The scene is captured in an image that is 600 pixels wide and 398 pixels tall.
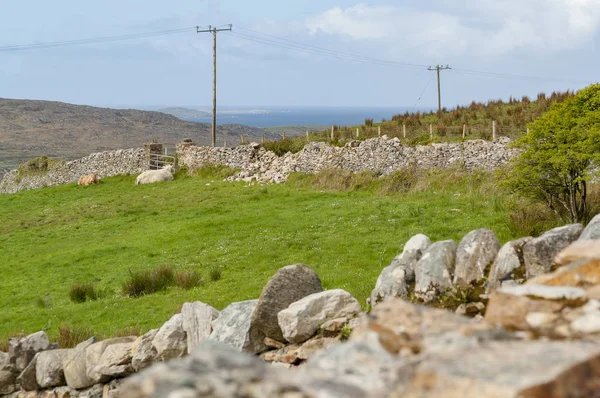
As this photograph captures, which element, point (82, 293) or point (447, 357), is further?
point (82, 293)

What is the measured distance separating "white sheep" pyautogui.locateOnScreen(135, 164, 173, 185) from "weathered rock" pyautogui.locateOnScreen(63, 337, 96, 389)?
88.6 feet

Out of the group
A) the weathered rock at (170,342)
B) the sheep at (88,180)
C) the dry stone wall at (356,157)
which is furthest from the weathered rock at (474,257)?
the sheep at (88,180)

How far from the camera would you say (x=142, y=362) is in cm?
936

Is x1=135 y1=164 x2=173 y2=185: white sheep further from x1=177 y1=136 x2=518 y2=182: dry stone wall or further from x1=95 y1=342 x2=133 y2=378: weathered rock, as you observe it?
x1=95 y1=342 x2=133 y2=378: weathered rock

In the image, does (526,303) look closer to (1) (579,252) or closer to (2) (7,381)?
(1) (579,252)

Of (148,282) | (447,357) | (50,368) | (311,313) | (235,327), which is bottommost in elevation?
(50,368)

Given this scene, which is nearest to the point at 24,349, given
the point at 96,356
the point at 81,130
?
the point at 96,356

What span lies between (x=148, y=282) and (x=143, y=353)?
536cm

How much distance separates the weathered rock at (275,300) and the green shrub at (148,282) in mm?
6205

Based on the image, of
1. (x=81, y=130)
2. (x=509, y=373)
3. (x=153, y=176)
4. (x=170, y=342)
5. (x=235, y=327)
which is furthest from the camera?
(x=81, y=130)

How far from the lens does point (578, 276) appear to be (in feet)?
12.0

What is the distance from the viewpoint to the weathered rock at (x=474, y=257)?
25.0 ft

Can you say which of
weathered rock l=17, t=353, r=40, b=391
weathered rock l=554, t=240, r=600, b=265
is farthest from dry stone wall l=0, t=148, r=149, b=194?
weathered rock l=554, t=240, r=600, b=265

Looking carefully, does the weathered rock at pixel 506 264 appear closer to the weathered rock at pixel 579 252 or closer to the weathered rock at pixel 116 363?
the weathered rock at pixel 579 252
